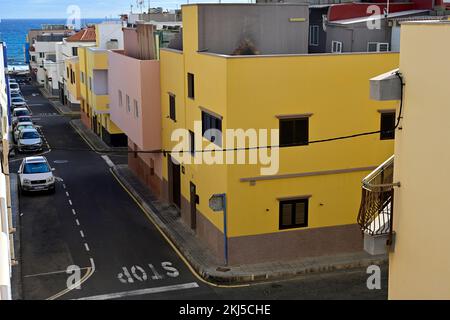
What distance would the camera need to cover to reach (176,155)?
85.2ft

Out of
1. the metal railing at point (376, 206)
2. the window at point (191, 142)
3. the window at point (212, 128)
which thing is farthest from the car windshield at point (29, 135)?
the metal railing at point (376, 206)

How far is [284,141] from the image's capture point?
20594 millimetres

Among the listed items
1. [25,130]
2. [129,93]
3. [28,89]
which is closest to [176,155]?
[129,93]

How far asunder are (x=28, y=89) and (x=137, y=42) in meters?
61.0

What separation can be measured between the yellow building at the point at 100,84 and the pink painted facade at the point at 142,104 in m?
9.39

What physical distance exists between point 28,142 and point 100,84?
6.30 meters

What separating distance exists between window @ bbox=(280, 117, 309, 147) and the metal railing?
31.2ft

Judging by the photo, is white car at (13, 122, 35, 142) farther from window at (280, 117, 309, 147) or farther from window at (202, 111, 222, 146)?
window at (280, 117, 309, 147)

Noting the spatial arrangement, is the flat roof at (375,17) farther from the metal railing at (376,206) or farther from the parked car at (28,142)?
the parked car at (28,142)

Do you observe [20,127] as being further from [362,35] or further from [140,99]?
[362,35]

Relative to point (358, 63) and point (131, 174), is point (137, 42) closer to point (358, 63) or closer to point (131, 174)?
point (131, 174)

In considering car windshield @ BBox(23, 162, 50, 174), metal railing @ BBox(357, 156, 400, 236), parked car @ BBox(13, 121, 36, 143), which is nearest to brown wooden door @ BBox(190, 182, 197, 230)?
car windshield @ BBox(23, 162, 50, 174)

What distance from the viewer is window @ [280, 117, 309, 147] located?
808 inches

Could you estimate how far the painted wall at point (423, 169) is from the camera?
914 cm
